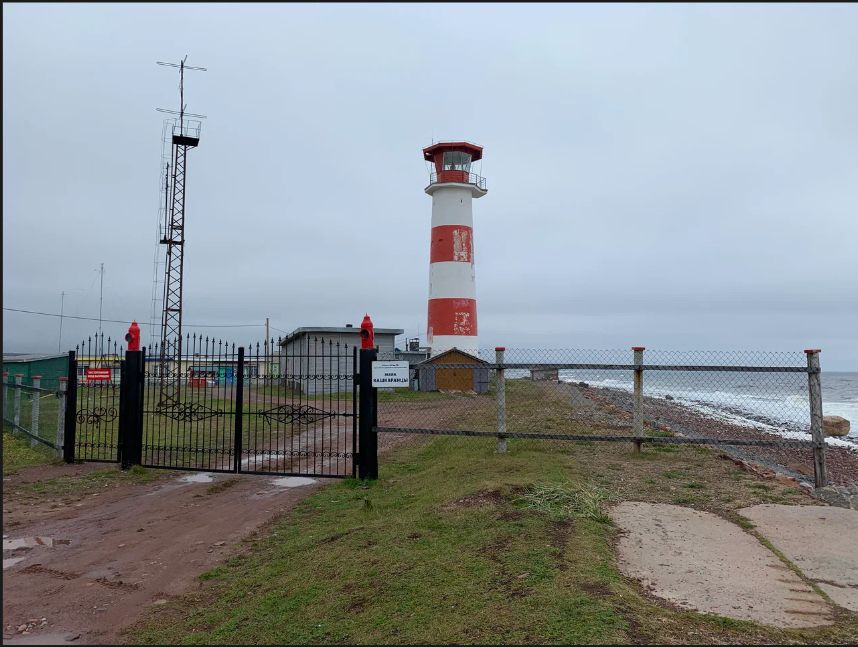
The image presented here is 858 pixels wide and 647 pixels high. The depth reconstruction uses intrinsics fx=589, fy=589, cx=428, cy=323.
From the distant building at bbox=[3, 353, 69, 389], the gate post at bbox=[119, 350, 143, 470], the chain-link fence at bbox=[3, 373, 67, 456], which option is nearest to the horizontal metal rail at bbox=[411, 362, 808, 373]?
the gate post at bbox=[119, 350, 143, 470]

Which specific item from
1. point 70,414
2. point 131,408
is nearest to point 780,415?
point 131,408

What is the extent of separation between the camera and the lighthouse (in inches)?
1053

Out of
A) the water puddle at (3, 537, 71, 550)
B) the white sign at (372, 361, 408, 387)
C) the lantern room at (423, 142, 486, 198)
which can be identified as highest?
the lantern room at (423, 142, 486, 198)

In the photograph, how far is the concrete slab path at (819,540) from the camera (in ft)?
14.9

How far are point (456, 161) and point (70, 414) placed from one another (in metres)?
21.4

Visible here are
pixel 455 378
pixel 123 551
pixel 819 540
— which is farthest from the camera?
pixel 455 378

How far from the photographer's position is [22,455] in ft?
37.9

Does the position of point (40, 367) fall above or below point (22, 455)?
above

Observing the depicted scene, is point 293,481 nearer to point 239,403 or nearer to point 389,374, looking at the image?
point 239,403

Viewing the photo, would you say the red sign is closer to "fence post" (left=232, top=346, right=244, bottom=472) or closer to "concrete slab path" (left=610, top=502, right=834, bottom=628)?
"fence post" (left=232, top=346, right=244, bottom=472)

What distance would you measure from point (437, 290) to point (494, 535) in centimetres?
2179

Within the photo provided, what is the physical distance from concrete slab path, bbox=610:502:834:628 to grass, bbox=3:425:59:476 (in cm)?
999

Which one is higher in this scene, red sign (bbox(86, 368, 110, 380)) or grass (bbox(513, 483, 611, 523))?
red sign (bbox(86, 368, 110, 380))

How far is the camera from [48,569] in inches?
223
